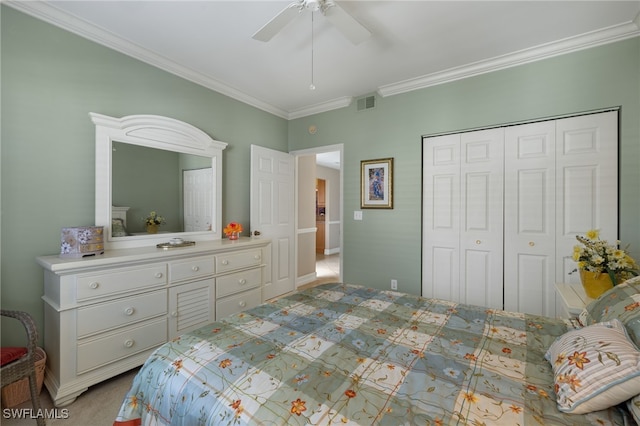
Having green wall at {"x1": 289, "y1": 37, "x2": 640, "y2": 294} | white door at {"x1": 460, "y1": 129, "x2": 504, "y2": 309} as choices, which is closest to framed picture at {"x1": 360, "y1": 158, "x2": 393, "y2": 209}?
green wall at {"x1": 289, "y1": 37, "x2": 640, "y2": 294}

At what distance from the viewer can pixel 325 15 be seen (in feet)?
5.86

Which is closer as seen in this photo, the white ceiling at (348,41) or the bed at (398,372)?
the bed at (398,372)

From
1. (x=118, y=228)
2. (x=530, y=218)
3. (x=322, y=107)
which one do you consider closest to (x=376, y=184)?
(x=322, y=107)

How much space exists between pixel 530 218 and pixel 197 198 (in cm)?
333

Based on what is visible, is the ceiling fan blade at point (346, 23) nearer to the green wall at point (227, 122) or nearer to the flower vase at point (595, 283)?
the green wall at point (227, 122)

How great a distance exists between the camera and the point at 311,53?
2.58 meters

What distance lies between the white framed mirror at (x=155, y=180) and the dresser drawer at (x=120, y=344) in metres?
0.73

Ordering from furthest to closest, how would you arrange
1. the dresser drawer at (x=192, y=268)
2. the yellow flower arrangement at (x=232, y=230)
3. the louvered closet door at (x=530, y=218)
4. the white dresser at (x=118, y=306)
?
the yellow flower arrangement at (x=232, y=230)
the louvered closet door at (x=530, y=218)
the dresser drawer at (x=192, y=268)
the white dresser at (x=118, y=306)

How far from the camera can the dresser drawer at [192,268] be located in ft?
7.63

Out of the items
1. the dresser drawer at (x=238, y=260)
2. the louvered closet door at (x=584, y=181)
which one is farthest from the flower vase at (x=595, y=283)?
the dresser drawer at (x=238, y=260)

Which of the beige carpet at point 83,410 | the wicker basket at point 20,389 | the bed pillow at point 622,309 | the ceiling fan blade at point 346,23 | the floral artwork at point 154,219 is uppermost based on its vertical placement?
the ceiling fan blade at point 346,23

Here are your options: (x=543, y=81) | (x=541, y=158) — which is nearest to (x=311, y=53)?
(x=543, y=81)

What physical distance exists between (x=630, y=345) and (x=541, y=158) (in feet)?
7.03

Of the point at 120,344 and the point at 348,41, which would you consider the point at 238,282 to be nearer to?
the point at 120,344
